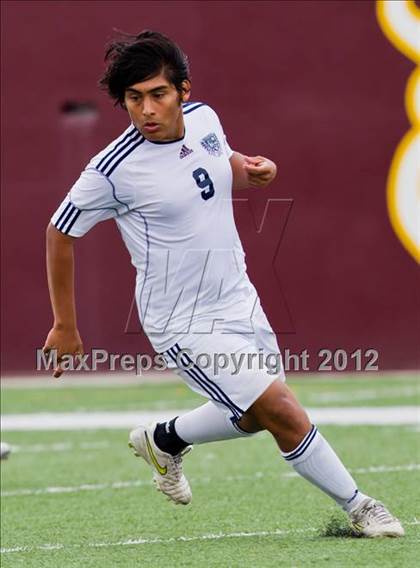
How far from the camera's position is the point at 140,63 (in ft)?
16.0

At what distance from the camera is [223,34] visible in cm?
1307

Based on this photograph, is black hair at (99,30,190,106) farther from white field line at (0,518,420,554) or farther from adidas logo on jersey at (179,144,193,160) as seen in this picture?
white field line at (0,518,420,554)

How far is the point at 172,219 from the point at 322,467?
3.47ft

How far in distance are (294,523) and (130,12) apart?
8.11 metres

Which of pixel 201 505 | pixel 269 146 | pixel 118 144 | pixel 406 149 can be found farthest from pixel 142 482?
pixel 406 149

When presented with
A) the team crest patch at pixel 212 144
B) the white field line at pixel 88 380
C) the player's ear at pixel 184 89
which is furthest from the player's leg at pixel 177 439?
the white field line at pixel 88 380

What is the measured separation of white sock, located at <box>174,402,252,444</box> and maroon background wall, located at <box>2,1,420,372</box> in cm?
749

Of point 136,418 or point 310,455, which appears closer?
point 310,455

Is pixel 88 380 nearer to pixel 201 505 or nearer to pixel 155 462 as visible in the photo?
pixel 201 505

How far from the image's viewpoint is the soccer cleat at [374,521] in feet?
16.4

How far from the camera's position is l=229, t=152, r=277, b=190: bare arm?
514 cm

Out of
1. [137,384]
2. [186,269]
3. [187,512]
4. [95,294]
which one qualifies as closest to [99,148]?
[95,294]

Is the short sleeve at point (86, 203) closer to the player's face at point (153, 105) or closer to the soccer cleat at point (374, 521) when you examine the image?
the player's face at point (153, 105)

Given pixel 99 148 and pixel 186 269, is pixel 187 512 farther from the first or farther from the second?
pixel 99 148
